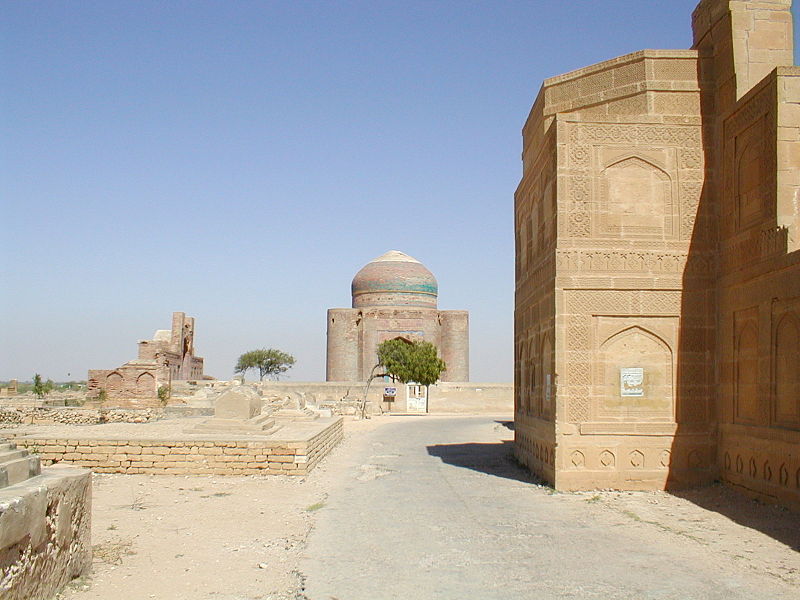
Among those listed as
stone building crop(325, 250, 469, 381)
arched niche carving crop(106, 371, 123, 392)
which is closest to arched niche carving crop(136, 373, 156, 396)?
arched niche carving crop(106, 371, 123, 392)

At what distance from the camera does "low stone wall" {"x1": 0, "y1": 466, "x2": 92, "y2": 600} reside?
14.4ft

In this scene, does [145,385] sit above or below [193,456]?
Result: above

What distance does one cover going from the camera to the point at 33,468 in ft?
17.3

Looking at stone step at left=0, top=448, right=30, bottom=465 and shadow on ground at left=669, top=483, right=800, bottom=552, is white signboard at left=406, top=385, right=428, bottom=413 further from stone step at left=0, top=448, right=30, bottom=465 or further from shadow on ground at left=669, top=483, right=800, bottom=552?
stone step at left=0, top=448, right=30, bottom=465

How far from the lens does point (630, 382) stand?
10.4m

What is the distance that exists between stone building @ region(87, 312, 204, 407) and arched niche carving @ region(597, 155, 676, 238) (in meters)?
25.6

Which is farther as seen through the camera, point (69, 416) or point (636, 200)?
point (69, 416)

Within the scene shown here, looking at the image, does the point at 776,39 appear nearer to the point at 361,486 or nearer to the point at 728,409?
the point at 728,409

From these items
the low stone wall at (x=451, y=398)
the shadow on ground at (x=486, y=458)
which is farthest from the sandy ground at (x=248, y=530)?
the low stone wall at (x=451, y=398)

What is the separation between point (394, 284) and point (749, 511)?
39048 millimetres

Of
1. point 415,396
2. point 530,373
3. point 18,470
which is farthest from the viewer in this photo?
point 415,396

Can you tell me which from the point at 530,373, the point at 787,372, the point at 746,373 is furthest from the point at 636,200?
the point at 530,373

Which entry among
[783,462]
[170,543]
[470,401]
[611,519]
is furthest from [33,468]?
[470,401]

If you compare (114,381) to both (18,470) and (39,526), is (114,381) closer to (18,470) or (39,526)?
(18,470)
